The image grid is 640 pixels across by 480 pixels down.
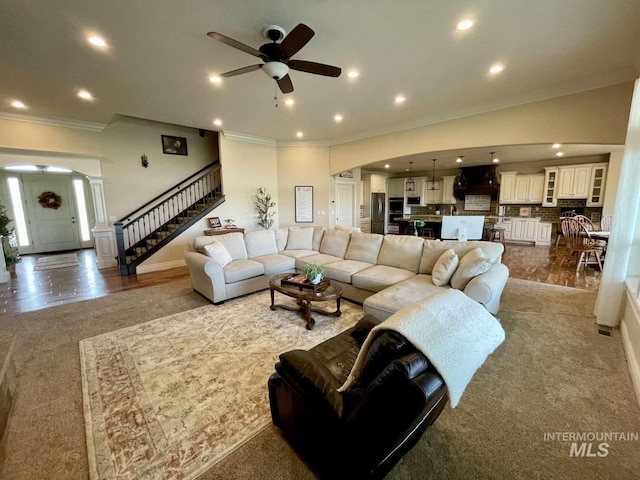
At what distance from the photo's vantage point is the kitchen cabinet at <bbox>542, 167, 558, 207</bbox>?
7816mm

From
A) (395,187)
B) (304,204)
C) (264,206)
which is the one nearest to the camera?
(264,206)

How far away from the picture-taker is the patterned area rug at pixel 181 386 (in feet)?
4.97

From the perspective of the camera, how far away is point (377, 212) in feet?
35.0

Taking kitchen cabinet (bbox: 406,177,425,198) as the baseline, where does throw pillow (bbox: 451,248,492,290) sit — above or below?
below

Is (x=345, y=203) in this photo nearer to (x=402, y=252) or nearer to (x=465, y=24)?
(x=402, y=252)

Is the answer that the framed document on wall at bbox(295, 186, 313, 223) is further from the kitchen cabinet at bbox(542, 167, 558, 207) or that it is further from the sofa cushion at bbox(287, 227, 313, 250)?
the kitchen cabinet at bbox(542, 167, 558, 207)

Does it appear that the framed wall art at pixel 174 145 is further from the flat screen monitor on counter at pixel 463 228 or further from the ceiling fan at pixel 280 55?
the flat screen monitor on counter at pixel 463 228

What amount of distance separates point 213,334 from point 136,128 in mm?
5983

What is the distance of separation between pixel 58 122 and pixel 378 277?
6.83 metres

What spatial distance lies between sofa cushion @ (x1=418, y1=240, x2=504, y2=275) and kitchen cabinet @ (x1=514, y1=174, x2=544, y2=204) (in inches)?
266

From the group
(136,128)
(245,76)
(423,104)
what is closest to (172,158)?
(136,128)

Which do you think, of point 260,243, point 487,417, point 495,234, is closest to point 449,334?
point 487,417

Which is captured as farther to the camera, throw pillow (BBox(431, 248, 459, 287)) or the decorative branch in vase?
the decorative branch in vase

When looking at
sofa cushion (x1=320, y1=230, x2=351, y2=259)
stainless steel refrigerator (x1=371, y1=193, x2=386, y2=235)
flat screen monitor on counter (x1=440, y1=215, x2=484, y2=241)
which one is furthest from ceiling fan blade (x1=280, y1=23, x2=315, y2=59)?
stainless steel refrigerator (x1=371, y1=193, x2=386, y2=235)
